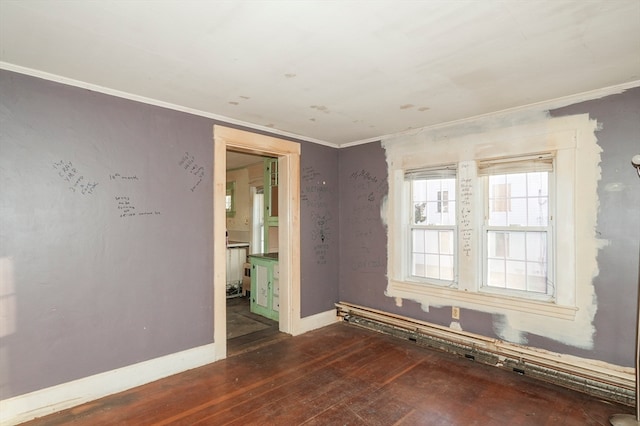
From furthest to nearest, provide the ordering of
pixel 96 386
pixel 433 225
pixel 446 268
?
pixel 433 225
pixel 446 268
pixel 96 386

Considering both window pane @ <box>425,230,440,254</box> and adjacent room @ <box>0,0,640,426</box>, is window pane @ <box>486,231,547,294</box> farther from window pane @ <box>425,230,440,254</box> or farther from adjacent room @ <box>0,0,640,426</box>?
window pane @ <box>425,230,440,254</box>

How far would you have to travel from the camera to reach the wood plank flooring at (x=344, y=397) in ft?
7.98

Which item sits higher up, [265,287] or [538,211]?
[538,211]

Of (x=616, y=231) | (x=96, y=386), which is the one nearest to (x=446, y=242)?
(x=616, y=231)

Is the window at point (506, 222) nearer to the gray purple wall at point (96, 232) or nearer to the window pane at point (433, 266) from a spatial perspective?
the window pane at point (433, 266)

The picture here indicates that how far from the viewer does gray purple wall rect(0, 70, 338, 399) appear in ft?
7.84

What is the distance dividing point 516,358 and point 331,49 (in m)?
3.33

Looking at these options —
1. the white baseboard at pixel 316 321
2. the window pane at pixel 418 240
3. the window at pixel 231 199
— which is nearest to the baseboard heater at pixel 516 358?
the white baseboard at pixel 316 321

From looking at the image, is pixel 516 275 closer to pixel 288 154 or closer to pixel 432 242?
pixel 432 242

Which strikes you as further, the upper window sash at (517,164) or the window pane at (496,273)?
the window pane at (496,273)

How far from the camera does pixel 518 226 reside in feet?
11.0

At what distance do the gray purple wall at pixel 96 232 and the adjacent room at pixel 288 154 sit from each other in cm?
2

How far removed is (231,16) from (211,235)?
2216mm

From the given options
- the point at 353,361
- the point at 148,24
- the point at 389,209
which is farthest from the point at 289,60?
the point at 353,361
